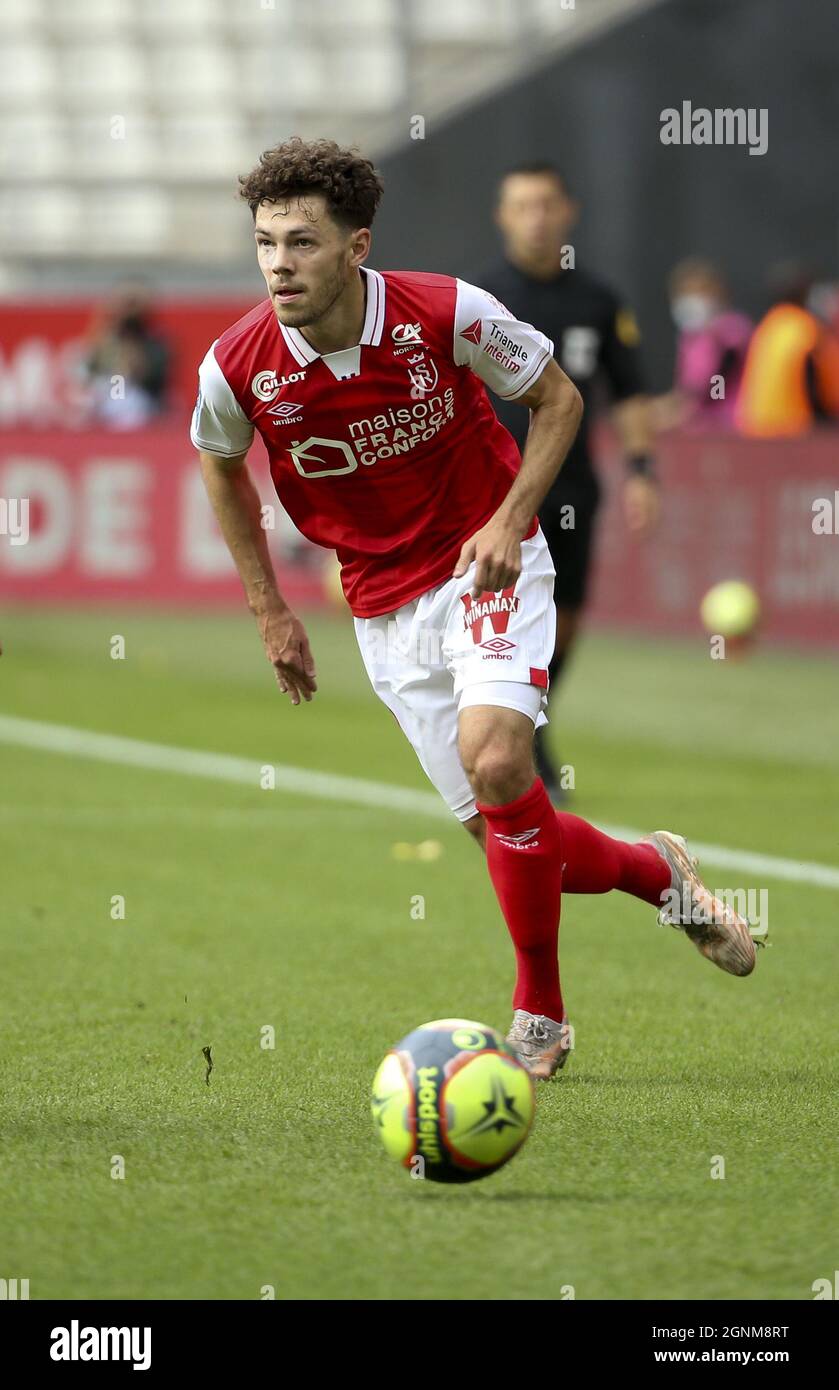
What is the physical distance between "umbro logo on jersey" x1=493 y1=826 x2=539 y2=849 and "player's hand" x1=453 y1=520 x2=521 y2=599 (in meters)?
0.59

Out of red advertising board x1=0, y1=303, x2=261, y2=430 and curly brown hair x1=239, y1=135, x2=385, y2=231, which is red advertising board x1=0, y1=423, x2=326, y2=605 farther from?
curly brown hair x1=239, y1=135, x2=385, y2=231

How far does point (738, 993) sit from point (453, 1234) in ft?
7.96

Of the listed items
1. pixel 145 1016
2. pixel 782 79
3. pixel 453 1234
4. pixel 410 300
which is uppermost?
pixel 782 79

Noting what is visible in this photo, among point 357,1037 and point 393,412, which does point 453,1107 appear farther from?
point 393,412

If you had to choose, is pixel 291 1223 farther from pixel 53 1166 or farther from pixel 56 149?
pixel 56 149

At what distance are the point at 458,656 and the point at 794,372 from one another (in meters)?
10.5

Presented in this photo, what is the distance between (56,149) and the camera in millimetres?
24109

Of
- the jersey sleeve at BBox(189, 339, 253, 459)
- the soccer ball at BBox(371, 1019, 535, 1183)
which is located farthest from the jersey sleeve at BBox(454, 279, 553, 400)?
the soccer ball at BBox(371, 1019, 535, 1183)

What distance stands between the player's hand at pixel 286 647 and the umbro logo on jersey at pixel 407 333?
72cm

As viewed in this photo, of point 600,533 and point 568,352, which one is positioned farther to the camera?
point 600,533

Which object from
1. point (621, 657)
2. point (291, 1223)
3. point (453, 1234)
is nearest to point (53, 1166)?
point (291, 1223)

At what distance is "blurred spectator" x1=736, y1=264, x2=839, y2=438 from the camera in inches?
597

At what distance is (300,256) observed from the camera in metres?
4.90

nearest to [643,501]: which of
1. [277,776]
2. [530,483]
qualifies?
[277,776]
